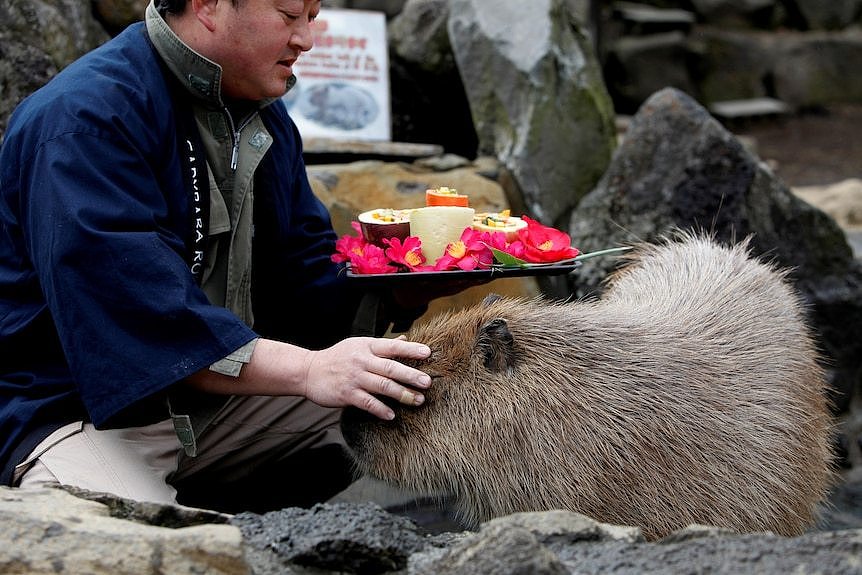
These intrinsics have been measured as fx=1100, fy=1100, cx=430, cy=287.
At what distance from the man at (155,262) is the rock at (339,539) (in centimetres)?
41

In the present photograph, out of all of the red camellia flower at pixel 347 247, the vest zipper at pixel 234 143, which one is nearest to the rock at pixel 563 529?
the red camellia flower at pixel 347 247

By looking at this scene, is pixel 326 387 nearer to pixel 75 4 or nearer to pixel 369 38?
pixel 75 4

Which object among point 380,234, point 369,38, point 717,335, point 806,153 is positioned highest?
point 369,38

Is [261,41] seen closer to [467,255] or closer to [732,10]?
[467,255]

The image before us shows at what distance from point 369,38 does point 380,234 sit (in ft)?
9.03

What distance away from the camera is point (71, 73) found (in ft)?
8.21

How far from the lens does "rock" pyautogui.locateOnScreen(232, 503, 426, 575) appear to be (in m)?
1.91

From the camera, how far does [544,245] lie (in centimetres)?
276

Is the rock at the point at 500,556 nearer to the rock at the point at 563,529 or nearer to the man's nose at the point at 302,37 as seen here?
the rock at the point at 563,529

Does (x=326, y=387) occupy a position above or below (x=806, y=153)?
above

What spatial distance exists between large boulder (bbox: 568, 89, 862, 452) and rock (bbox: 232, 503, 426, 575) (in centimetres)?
266

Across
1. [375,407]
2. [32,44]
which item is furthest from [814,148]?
[375,407]

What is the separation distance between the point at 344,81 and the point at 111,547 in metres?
3.76

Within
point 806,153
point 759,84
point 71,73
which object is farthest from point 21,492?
point 759,84
